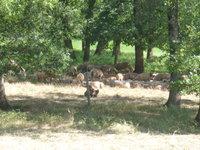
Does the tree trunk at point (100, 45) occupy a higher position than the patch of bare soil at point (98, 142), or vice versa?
the tree trunk at point (100, 45)

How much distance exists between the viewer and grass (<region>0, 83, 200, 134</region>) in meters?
18.9

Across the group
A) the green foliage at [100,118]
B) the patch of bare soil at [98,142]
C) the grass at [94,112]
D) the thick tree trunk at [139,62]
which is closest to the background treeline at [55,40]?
the green foliage at [100,118]

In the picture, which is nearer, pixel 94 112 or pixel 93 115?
pixel 93 115

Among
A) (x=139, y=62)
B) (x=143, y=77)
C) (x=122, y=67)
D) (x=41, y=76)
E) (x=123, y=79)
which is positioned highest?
(x=139, y=62)

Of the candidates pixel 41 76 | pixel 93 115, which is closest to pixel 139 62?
pixel 41 76

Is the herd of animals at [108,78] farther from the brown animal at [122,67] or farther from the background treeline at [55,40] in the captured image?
the background treeline at [55,40]

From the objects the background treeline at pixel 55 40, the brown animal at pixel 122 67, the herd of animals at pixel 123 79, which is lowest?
the herd of animals at pixel 123 79

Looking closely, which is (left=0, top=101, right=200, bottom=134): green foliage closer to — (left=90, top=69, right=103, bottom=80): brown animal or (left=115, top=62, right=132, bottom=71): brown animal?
(left=90, top=69, right=103, bottom=80): brown animal

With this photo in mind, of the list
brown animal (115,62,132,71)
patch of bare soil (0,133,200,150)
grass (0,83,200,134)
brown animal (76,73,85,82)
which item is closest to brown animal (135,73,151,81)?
grass (0,83,200,134)

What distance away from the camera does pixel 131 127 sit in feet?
61.9

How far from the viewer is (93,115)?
21031 millimetres

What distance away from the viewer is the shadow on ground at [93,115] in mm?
18938

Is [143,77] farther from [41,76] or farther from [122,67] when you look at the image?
[41,76]

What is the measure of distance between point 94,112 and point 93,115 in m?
0.83
